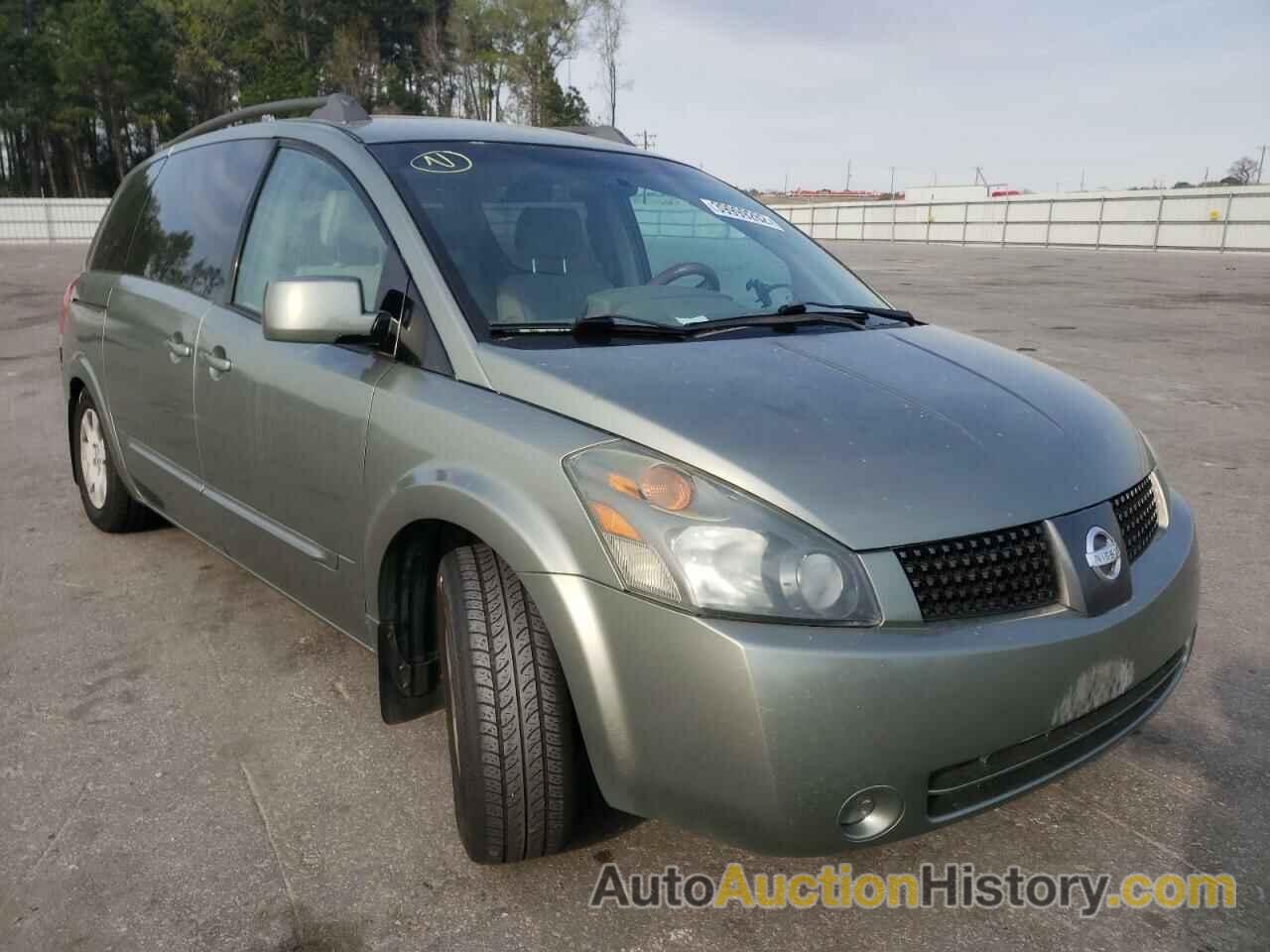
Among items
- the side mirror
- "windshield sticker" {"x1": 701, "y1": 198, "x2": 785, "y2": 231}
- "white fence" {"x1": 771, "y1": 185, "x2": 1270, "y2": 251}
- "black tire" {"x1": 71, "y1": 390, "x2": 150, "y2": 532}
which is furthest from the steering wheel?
"white fence" {"x1": 771, "y1": 185, "x2": 1270, "y2": 251}

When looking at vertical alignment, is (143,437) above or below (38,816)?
above

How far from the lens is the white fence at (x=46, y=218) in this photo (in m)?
34.6

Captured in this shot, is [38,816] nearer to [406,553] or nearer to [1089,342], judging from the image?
[406,553]

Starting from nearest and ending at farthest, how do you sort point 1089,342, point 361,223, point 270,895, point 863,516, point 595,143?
point 863,516, point 270,895, point 361,223, point 595,143, point 1089,342

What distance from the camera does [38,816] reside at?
2486 mm

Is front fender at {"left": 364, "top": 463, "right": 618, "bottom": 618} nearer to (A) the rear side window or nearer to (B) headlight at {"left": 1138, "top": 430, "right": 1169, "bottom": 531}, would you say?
(B) headlight at {"left": 1138, "top": 430, "right": 1169, "bottom": 531}

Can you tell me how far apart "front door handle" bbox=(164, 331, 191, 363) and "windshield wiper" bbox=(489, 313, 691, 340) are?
4.67 ft

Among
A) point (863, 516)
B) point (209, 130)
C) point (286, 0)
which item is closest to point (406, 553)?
point (863, 516)

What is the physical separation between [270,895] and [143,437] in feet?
6.99

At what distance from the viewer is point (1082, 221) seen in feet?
114

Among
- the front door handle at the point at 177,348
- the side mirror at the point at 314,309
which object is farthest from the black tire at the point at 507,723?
Result: the front door handle at the point at 177,348

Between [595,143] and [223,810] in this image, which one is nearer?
[223,810]

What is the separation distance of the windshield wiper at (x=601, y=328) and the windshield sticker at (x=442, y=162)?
2.10ft

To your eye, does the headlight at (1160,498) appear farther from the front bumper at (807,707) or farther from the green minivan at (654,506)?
the front bumper at (807,707)
